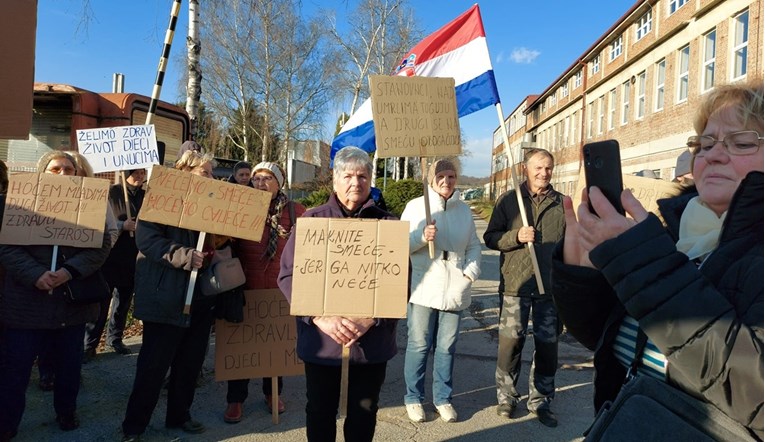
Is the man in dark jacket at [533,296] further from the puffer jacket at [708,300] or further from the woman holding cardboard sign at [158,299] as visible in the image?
the puffer jacket at [708,300]

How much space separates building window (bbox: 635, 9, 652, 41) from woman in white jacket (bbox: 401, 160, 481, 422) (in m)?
22.0

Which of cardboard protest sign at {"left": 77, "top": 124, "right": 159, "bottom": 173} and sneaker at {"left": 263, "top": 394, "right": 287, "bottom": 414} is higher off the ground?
cardboard protest sign at {"left": 77, "top": 124, "right": 159, "bottom": 173}

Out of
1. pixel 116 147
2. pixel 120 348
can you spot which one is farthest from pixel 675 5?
pixel 120 348

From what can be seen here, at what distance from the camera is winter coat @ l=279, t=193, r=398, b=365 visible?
105 inches

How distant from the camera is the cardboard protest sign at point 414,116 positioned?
360 centimetres

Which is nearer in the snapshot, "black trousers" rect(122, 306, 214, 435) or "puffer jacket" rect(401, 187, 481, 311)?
"black trousers" rect(122, 306, 214, 435)

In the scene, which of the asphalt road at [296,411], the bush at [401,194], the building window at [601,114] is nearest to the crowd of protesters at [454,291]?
the asphalt road at [296,411]

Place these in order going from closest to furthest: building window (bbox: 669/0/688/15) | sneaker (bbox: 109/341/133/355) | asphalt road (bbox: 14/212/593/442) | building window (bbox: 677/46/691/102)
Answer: asphalt road (bbox: 14/212/593/442) < sneaker (bbox: 109/341/133/355) < building window (bbox: 677/46/691/102) < building window (bbox: 669/0/688/15)

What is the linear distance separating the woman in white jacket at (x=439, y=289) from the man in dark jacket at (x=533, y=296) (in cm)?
35

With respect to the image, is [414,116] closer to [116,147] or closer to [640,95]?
[116,147]

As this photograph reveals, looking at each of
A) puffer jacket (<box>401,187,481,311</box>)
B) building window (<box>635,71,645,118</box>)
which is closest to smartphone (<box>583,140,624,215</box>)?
puffer jacket (<box>401,187,481,311</box>)

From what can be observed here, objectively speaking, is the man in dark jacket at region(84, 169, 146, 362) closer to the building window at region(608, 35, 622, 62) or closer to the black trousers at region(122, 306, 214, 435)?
the black trousers at region(122, 306, 214, 435)

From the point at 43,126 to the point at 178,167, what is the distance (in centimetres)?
419

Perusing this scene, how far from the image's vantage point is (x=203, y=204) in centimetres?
327
